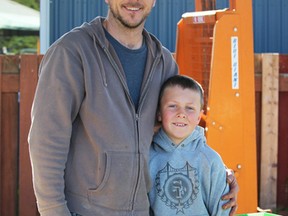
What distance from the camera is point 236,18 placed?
4188 mm

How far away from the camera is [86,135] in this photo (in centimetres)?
243

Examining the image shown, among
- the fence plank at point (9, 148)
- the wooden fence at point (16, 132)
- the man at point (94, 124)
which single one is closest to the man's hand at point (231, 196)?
the man at point (94, 124)

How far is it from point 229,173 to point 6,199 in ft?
11.3

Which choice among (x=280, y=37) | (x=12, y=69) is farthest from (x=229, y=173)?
(x=280, y=37)

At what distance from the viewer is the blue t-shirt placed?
254 cm

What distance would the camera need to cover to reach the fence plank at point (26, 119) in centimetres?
565

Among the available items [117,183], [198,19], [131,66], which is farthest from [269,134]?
[117,183]

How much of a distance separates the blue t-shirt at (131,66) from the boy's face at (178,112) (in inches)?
7.6

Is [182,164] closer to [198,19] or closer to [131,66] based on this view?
[131,66]

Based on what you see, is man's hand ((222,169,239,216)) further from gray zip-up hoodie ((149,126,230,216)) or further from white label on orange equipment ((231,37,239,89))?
white label on orange equipment ((231,37,239,89))

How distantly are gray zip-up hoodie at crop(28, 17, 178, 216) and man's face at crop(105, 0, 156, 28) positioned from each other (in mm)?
105

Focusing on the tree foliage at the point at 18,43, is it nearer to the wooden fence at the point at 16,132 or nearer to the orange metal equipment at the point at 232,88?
the wooden fence at the point at 16,132

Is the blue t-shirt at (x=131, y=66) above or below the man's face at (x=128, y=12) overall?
below

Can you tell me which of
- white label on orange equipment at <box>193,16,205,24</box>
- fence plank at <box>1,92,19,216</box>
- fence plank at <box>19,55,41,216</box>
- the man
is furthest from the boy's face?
fence plank at <box>1,92,19,216</box>
